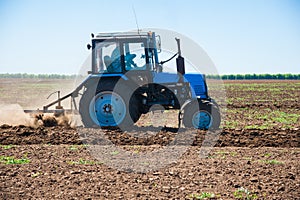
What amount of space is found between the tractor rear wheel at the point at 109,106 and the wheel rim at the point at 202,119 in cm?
156

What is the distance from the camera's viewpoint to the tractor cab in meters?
11.8

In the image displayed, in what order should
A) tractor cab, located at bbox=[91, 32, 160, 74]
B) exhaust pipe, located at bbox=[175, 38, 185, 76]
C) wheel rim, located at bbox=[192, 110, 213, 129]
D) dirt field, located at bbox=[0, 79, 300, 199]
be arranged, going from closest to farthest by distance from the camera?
dirt field, located at bbox=[0, 79, 300, 199] < exhaust pipe, located at bbox=[175, 38, 185, 76] < tractor cab, located at bbox=[91, 32, 160, 74] < wheel rim, located at bbox=[192, 110, 213, 129]

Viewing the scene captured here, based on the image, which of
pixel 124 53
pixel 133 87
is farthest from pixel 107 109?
pixel 124 53

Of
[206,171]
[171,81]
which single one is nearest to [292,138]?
[171,81]

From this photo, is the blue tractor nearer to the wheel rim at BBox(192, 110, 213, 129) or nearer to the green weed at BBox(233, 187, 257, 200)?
the wheel rim at BBox(192, 110, 213, 129)

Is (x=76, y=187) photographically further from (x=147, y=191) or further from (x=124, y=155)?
(x=124, y=155)

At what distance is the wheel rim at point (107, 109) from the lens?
39.8 ft

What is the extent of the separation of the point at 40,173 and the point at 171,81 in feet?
18.1

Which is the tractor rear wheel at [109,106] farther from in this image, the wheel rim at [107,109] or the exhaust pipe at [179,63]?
the exhaust pipe at [179,63]

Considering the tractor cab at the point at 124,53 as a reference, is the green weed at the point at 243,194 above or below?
below

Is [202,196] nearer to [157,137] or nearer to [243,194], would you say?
[243,194]

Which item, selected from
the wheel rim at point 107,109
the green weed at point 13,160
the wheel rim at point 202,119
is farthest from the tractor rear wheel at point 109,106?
the green weed at point 13,160

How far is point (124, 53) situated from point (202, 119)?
8.80ft

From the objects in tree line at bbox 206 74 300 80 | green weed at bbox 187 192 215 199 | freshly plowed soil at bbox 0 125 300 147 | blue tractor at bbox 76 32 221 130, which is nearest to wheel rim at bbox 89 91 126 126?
blue tractor at bbox 76 32 221 130
